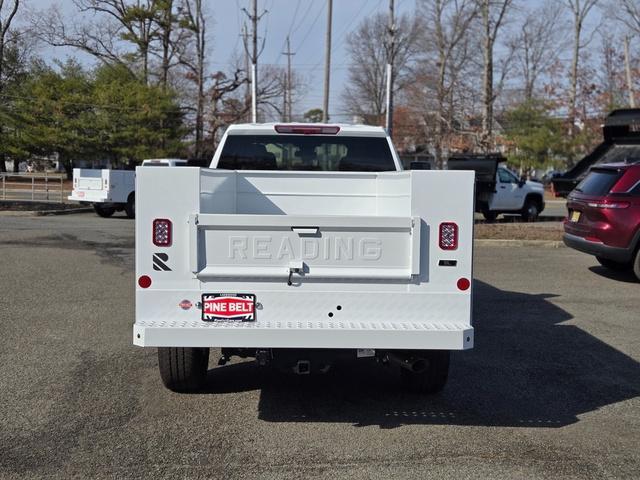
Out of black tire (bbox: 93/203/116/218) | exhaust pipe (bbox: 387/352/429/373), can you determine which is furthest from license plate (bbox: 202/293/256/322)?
black tire (bbox: 93/203/116/218)

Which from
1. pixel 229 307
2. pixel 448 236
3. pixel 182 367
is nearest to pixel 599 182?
pixel 448 236

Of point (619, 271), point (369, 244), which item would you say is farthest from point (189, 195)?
point (619, 271)

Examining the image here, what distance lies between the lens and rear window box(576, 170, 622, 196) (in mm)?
11289

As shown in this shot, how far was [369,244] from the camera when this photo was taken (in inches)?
187

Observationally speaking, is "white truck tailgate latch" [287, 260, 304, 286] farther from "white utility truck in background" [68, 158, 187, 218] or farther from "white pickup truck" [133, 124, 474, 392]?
"white utility truck in background" [68, 158, 187, 218]

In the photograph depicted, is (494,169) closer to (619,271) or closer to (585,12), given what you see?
(619,271)

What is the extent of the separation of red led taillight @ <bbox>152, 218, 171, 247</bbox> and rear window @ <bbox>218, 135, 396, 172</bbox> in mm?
2570

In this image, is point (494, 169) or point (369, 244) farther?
point (494, 169)

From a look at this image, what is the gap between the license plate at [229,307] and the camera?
471cm

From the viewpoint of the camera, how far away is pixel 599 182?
11.5 m

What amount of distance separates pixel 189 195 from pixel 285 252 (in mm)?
729

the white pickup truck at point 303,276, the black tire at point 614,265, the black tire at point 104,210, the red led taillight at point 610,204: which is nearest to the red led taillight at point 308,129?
the white pickup truck at point 303,276

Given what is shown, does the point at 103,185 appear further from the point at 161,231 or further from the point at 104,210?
the point at 161,231

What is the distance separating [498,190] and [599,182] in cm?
1203
